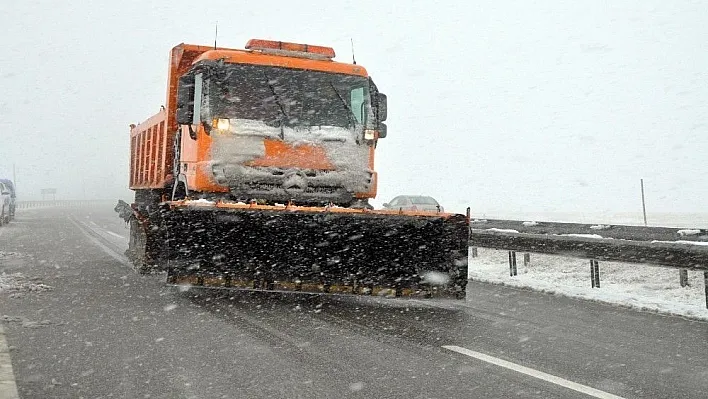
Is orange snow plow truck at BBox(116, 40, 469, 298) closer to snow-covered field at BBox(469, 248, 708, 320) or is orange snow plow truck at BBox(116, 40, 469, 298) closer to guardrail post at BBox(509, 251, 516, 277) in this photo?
snow-covered field at BBox(469, 248, 708, 320)

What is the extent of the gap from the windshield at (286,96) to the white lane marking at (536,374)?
415cm

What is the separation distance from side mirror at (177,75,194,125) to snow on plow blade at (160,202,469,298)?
1.50 metres

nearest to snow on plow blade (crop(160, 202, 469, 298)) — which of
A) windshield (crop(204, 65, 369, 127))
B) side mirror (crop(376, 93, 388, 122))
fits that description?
windshield (crop(204, 65, 369, 127))

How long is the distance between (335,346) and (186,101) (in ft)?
14.1

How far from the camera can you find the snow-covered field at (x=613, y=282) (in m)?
8.32

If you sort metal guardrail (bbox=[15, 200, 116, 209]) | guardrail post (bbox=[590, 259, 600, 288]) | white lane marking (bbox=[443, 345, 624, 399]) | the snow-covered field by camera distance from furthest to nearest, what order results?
metal guardrail (bbox=[15, 200, 116, 209])
guardrail post (bbox=[590, 259, 600, 288])
the snow-covered field
white lane marking (bbox=[443, 345, 624, 399])

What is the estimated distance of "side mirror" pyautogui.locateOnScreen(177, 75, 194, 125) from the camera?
8.68 m

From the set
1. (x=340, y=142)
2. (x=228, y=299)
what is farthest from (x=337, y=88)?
(x=228, y=299)

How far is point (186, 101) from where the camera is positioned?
8.70 m

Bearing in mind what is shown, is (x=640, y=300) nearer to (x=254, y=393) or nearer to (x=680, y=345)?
(x=680, y=345)

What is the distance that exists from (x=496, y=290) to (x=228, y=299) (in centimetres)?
369

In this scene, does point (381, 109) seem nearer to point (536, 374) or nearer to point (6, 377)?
point (536, 374)

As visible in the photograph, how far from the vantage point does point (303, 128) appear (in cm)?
880

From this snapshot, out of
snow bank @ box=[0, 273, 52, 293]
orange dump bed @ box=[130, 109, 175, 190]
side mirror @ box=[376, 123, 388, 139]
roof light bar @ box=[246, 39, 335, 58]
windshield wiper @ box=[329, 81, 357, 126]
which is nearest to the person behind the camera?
snow bank @ box=[0, 273, 52, 293]
